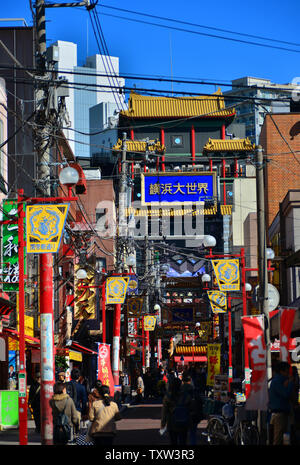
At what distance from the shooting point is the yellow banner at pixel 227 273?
30250 mm

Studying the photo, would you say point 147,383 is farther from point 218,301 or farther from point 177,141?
point 177,141

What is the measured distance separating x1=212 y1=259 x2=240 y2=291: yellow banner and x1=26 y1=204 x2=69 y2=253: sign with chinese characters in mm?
14033

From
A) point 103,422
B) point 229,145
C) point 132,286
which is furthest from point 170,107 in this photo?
point 103,422

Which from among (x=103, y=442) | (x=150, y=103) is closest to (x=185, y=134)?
(x=150, y=103)

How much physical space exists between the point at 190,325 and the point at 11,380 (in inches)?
2231

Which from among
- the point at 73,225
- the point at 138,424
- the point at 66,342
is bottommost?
the point at 138,424

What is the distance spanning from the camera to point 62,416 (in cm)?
1509

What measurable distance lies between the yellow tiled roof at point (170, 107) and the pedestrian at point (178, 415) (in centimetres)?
9179

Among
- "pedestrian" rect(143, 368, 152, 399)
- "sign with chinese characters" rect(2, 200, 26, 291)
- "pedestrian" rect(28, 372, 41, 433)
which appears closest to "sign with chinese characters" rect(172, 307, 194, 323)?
"pedestrian" rect(143, 368, 152, 399)

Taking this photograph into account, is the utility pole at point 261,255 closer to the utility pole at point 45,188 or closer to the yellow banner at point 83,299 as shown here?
the utility pole at point 45,188

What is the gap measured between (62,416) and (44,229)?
159 inches

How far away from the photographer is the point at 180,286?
3428 inches

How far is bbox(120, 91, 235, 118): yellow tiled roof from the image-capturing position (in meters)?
106
